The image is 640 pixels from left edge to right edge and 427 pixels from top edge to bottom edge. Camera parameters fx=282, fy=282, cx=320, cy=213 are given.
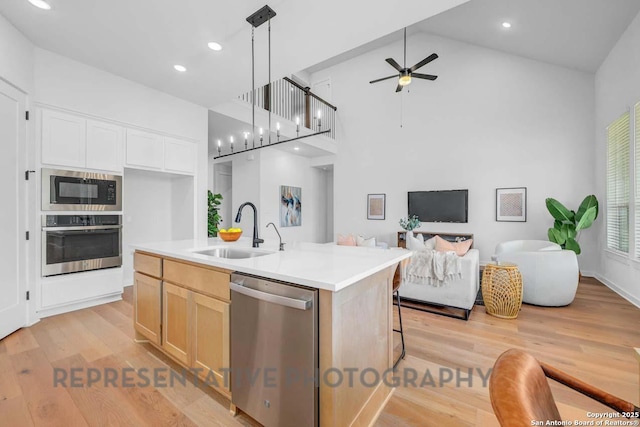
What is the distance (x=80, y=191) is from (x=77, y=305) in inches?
52.2

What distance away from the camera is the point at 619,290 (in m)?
3.90

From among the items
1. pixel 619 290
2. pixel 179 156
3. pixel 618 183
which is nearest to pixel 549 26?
pixel 618 183

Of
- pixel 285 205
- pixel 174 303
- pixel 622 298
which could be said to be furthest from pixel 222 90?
pixel 622 298

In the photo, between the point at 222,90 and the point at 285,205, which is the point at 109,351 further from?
the point at 285,205

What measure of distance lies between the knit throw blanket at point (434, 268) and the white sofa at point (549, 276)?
0.97 m

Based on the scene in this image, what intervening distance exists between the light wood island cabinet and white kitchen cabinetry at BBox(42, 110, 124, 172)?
1751mm

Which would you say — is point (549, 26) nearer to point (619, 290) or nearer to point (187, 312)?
point (619, 290)

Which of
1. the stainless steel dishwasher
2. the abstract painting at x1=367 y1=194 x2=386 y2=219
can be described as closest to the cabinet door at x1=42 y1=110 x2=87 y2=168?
the stainless steel dishwasher

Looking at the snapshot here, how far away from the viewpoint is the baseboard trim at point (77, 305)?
3.05 metres

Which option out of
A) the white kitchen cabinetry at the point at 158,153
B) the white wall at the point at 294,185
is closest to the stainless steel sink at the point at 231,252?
the white kitchen cabinetry at the point at 158,153

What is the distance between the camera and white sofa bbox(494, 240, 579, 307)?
11.1 ft

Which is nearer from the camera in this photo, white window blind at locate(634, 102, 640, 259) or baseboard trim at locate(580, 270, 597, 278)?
white window blind at locate(634, 102, 640, 259)

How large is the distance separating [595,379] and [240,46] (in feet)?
13.4

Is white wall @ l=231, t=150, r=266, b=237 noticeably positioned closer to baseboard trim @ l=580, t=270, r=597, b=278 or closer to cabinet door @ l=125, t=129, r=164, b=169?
cabinet door @ l=125, t=129, r=164, b=169
